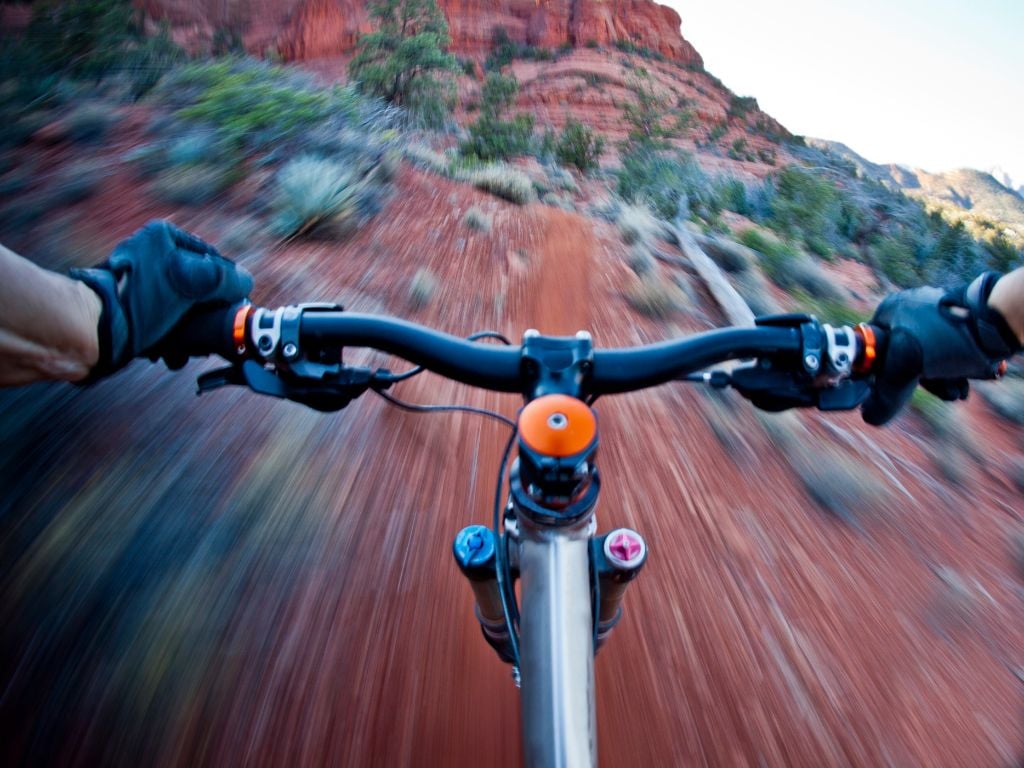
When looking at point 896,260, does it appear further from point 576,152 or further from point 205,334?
point 205,334

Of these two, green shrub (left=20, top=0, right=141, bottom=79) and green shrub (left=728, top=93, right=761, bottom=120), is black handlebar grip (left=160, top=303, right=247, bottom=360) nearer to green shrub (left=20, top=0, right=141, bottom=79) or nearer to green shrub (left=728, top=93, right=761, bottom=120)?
green shrub (left=20, top=0, right=141, bottom=79)

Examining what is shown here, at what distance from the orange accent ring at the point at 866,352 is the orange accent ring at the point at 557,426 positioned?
2.45 ft

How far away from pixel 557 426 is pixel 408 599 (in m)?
1.53

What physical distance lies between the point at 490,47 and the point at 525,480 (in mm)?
50278

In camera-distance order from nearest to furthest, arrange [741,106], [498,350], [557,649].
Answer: [557,649], [498,350], [741,106]

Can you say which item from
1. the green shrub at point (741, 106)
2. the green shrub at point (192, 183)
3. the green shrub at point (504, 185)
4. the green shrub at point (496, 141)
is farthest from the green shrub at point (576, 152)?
the green shrub at point (741, 106)

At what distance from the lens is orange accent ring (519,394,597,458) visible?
2.91 feet

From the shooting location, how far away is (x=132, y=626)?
1.74 metres

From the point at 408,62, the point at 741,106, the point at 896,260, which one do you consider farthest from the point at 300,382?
the point at 741,106

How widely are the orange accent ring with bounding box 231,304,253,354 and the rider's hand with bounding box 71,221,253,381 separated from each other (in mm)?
99

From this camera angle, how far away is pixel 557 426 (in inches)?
35.4

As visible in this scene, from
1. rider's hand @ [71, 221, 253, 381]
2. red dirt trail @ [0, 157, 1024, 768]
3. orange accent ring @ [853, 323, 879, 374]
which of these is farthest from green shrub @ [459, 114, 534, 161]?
orange accent ring @ [853, 323, 879, 374]

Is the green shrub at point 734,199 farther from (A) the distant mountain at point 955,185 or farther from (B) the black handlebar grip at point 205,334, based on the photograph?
(A) the distant mountain at point 955,185

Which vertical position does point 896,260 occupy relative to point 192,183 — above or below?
below
